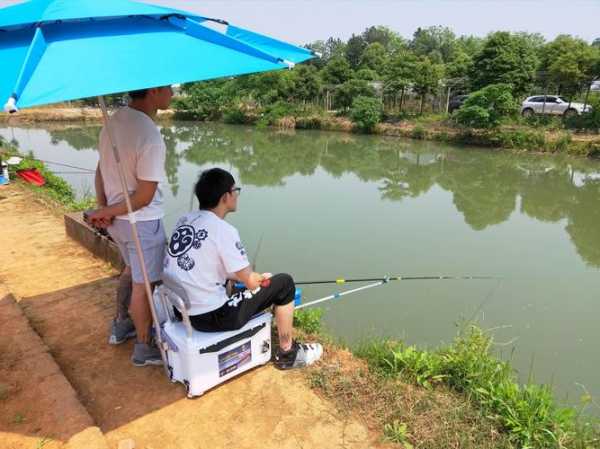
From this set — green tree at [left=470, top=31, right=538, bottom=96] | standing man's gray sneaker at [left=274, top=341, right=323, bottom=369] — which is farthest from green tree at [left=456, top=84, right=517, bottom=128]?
standing man's gray sneaker at [left=274, top=341, right=323, bottom=369]

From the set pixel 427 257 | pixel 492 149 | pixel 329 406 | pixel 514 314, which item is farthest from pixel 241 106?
pixel 329 406

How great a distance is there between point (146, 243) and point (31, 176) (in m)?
5.91

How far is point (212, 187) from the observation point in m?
1.70

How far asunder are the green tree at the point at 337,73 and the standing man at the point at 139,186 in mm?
19954

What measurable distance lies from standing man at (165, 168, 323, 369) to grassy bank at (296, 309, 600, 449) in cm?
49

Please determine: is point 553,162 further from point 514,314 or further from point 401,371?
point 401,371

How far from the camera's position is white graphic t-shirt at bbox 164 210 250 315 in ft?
5.44

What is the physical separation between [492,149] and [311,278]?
1157 centimetres

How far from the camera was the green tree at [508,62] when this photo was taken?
13.8 m

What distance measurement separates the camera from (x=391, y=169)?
11.1 m

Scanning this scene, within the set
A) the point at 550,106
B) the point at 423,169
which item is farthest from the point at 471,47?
the point at 423,169

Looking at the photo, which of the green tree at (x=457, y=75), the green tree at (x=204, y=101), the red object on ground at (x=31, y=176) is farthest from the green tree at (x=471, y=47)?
the red object on ground at (x=31, y=176)

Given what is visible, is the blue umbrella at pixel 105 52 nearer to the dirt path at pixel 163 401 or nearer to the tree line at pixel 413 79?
the dirt path at pixel 163 401

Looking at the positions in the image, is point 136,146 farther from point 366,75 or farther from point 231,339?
point 366,75
